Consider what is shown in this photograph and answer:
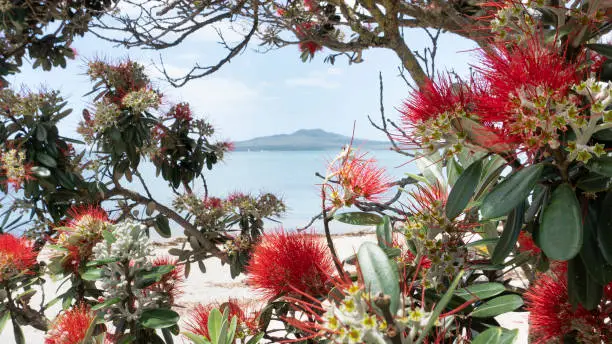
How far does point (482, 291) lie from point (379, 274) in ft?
0.62

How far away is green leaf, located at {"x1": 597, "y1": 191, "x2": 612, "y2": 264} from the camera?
434 mm

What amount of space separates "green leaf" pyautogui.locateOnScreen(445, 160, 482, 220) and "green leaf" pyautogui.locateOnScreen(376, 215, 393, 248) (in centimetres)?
13

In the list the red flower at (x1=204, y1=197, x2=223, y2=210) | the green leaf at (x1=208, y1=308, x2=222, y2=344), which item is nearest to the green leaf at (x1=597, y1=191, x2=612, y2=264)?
the green leaf at (x1=208, y1=308, x2=222, y2=344)

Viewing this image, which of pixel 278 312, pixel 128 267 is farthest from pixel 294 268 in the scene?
pixel 128 267

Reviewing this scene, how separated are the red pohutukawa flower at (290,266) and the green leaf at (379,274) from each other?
22cm

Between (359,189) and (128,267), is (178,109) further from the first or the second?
(359,189)

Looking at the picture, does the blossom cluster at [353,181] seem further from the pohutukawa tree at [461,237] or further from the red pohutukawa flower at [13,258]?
the red pohutukawa flower at [13,258]

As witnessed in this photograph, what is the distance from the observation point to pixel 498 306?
1.67 ft

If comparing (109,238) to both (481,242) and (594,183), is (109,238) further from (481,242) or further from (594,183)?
(594,183)

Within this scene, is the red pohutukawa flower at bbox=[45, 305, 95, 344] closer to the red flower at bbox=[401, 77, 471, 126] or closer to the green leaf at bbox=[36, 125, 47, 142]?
the red flower at bbox=[401, 77, 471, 126]

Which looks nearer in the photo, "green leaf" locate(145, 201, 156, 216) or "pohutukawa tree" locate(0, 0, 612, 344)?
Result: "pohutukawa tree" locate(0, 0, 612, 344)

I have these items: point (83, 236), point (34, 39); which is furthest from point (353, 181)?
point (34, 39)

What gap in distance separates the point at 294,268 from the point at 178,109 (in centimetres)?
122

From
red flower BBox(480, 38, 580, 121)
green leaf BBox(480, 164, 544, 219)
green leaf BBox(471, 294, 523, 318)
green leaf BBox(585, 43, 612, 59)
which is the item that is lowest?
green leaf BBox(471, 294, 523, 318)
